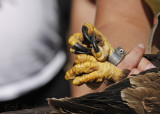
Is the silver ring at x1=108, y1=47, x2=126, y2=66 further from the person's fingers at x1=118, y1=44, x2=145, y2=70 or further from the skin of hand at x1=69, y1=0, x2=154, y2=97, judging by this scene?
the skin of hand at x1=69, y1=0, x2=154, y2=97

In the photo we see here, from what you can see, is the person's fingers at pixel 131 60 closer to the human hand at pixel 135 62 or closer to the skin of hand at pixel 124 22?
the human hand at pixel 135 62

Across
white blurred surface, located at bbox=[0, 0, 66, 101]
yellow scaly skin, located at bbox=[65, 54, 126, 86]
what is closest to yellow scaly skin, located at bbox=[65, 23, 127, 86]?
yellow scaly skin, located at bbox=[65, 54, 126, 86]

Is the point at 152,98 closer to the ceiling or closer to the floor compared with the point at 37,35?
closer to the floor

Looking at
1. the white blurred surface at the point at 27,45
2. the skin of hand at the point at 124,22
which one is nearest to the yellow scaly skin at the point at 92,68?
the skin of hand at the point at 124,22

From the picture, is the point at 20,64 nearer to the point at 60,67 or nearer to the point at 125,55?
the point at 60,67

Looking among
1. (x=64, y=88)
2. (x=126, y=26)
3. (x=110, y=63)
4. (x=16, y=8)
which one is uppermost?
(x=16, y=8)

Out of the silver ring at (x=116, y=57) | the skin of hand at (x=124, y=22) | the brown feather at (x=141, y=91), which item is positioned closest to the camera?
the brown feather at (x=141, y=91)

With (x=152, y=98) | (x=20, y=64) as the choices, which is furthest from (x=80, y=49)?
(x=20, y=64)

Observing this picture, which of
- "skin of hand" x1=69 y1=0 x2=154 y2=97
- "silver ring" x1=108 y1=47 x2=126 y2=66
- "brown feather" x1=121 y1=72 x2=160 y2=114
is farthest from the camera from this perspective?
"skin of hand" x1=69 y1=0 x2=154 y2=97

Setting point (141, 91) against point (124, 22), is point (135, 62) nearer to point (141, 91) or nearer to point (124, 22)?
point (141, 91)

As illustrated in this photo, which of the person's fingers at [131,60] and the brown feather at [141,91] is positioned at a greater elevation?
the person's fingers at [131,60]

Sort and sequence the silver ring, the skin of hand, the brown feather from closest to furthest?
the brown feather, the silver ring, the skin of hand
